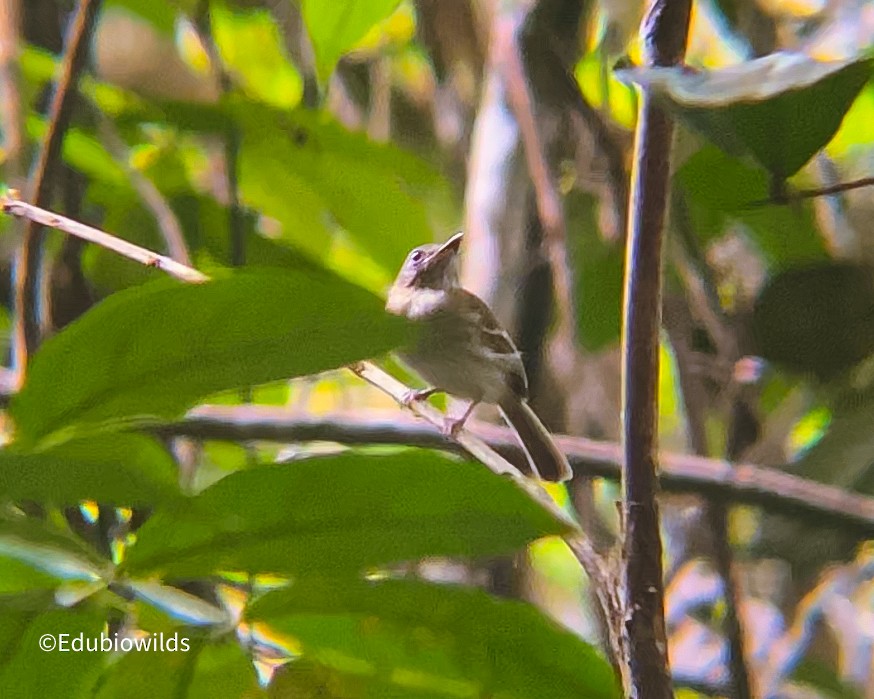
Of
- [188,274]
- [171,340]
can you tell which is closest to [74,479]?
[171,340]

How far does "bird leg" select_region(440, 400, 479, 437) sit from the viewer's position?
0.43 m

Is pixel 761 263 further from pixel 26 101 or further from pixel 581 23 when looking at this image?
pixel 26 101

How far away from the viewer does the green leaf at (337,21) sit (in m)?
0.49

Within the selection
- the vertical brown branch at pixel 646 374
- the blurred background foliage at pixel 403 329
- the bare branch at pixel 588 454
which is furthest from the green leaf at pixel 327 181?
the vertical brown branch at pixel 646 374

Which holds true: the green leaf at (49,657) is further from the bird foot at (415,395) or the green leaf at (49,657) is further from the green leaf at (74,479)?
the bird foot at (415,395)

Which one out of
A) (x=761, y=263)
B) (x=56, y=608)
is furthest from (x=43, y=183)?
(x=761, y=263)

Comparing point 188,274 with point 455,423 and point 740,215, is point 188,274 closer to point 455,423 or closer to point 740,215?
point 455,423

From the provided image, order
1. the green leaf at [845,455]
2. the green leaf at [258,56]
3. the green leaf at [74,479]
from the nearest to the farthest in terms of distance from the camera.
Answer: the green leaf at [74,479], the green leaf at [845,455], the green leaf at [258,56]

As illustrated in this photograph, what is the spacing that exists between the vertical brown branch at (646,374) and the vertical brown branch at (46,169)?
0.28 m

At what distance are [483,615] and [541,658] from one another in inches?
0.9

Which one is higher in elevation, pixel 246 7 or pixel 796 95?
pixel 246 7

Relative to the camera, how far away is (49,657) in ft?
0.93

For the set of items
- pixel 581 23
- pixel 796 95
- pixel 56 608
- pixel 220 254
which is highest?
pixel 581 23

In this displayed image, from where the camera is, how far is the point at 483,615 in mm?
309
